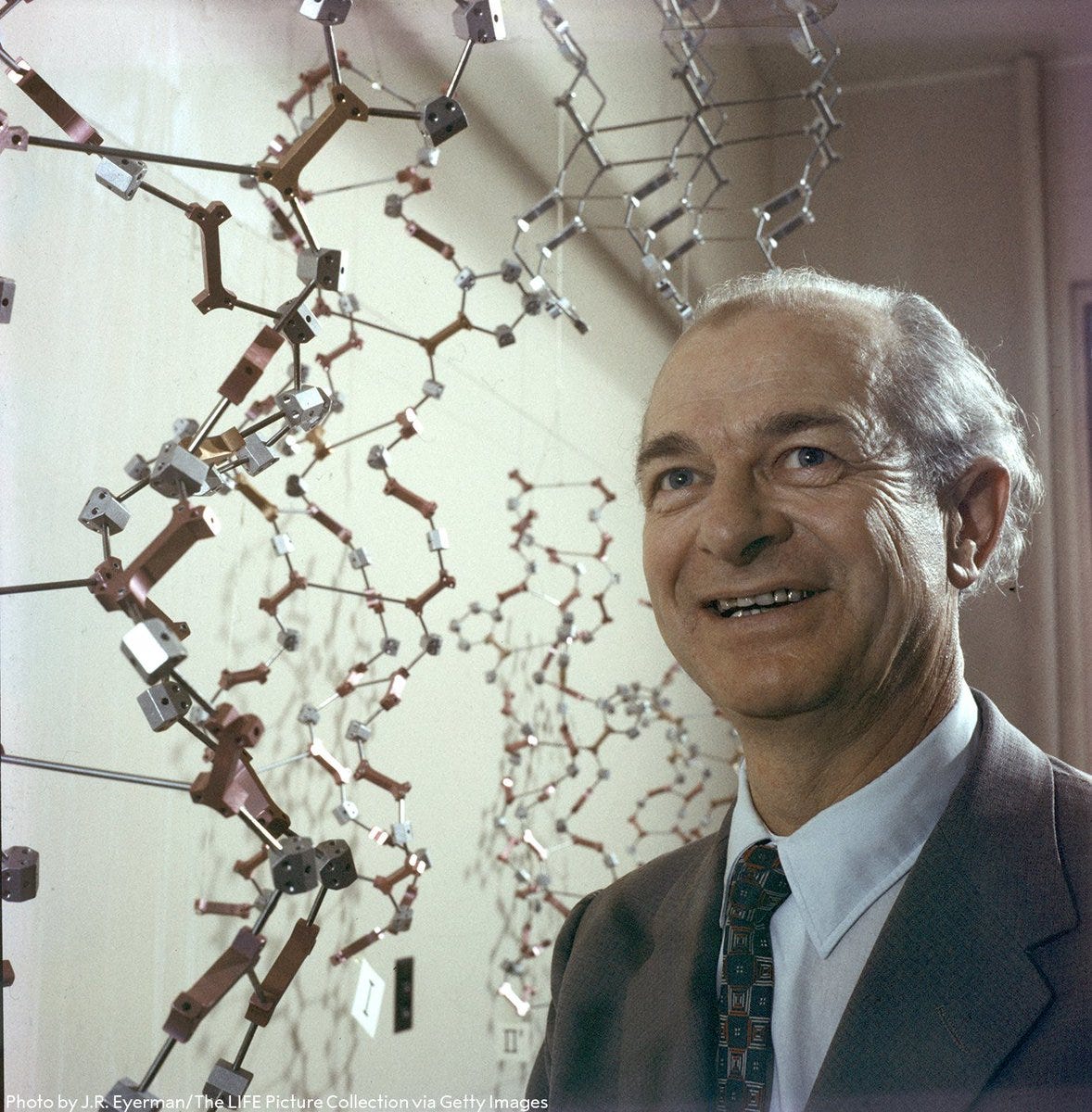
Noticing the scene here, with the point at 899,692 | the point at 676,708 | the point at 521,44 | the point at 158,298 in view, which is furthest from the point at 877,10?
the point at 899,692

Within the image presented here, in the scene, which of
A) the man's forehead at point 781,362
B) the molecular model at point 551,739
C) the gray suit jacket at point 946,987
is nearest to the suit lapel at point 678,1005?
the gray suit jacket at point 946,987

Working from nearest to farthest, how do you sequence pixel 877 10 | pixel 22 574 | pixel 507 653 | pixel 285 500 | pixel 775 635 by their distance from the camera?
pixel 775 635
pixel 22 574
pixel 285 500
pixel 507 653
pixel 877 10

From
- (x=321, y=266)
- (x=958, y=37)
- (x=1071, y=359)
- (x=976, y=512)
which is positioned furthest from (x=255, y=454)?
(x=958, y=37)

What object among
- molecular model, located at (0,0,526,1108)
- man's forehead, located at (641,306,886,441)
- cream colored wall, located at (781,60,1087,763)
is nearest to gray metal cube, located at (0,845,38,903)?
molecular model, located at (0,0,526,1108)

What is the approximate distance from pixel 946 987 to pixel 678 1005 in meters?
0.23

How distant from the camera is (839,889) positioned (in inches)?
36.4

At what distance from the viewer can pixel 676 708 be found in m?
2.68

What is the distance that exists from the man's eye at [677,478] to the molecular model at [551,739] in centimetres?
71

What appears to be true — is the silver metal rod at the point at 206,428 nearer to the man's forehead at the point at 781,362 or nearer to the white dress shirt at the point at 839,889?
the man's forehead at the point at 781,362

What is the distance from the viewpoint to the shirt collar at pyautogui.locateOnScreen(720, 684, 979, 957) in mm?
923

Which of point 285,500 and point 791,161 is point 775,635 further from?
point 791,161

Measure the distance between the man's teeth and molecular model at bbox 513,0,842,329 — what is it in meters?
0.61

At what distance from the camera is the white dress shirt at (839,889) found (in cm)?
90

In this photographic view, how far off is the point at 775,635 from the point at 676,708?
1.75 meters
